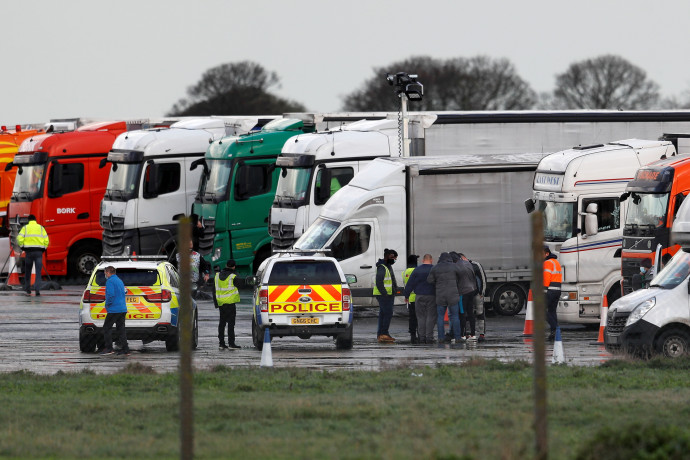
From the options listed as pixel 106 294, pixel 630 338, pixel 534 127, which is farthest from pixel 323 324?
pixel 534 127

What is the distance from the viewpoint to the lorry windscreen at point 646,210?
24.3 m

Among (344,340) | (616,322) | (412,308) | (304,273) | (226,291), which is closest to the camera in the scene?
(616,322)

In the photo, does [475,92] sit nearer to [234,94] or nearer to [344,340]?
[234,94]

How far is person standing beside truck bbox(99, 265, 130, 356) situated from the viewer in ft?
69.7

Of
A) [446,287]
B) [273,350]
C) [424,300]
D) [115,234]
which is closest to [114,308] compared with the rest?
[273,350]

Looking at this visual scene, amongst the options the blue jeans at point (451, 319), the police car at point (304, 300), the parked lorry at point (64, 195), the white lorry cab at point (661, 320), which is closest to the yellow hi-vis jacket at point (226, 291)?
the police car at point (304, 300)

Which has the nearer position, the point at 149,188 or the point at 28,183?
the point at 149,188

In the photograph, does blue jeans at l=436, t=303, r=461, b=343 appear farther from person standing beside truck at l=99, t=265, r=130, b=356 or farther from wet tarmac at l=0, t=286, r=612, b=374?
person standing beside truck at l=99, t=265, r=130, b=356

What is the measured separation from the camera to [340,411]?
534 inches

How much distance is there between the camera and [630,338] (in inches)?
790

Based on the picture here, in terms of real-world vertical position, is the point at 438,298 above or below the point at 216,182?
below

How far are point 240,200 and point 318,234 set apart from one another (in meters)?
6.08

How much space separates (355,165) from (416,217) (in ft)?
10.7

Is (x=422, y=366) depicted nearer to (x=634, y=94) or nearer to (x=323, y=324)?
(x=323, y=324)
